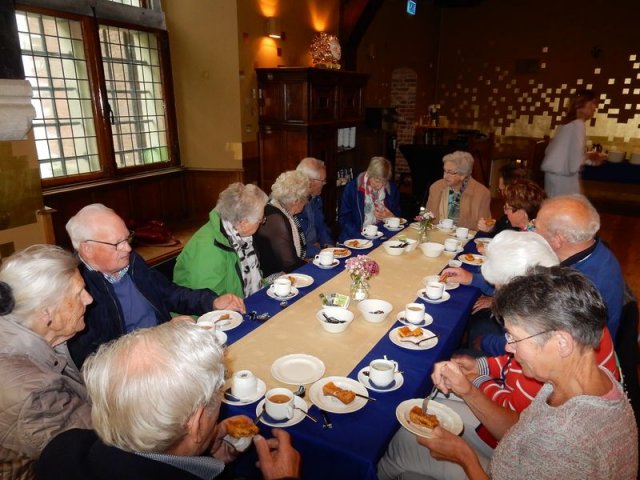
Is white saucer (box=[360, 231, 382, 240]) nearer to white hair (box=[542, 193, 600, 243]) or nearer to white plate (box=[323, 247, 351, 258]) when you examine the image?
white plate (box=[323, 247, 351, 258])

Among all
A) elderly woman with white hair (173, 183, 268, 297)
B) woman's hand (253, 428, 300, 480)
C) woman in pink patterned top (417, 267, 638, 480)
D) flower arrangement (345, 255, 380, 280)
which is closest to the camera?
woman in pink patterned top (417, 267, 638, 480)

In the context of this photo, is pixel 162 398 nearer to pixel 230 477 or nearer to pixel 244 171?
pixel 230 477

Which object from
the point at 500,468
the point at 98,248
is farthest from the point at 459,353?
the point at 98,248

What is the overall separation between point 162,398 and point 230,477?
62cm

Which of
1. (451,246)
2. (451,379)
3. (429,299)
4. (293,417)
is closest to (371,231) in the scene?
(451,246)

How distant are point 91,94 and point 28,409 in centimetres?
443

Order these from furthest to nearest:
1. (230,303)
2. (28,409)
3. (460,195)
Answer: (460,195)
(230,303)
(28,409)

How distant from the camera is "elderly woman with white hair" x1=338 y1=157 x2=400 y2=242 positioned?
4234 millimetres

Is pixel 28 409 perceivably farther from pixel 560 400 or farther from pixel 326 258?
pixel 326 258

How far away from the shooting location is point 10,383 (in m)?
1.24

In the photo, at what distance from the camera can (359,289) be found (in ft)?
7.71

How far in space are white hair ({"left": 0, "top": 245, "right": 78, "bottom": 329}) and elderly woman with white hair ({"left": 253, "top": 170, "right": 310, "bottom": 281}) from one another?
1.51 meters

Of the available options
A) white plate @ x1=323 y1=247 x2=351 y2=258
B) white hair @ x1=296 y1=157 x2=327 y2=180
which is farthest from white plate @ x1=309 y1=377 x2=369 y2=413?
white hair @ x1=296 y1=157 x2=327 y2=180

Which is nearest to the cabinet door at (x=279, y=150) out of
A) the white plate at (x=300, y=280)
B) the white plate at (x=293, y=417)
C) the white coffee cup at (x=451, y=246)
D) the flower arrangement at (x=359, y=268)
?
the white coffee cup at (x=451, y=246)
